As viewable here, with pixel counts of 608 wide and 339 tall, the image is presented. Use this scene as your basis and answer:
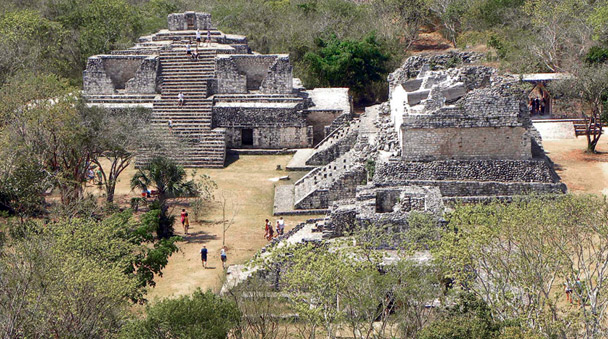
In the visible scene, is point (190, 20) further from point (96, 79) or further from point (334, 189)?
point (334, 189)

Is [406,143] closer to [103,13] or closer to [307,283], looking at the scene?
[307,283]

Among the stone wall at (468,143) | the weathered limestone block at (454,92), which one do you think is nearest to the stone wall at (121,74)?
the weathered limestone block at (454,92)

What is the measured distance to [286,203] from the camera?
25.5 meters

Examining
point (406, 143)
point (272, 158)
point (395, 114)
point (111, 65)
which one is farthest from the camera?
point (111, 65)

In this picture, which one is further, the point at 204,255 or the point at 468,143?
the point at 468,143

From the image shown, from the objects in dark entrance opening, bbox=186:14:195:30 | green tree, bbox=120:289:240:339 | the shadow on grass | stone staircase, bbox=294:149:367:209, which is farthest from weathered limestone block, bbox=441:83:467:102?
dark entrance opening, bbox=186:14:195:30

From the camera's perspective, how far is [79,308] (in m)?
14.4

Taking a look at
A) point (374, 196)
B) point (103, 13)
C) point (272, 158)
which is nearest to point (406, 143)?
point (374, 196)

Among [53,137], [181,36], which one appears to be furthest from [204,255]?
[181,36]

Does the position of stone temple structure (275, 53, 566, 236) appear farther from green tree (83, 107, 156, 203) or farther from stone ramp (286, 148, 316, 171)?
green tree (83, 107, 156, 203)

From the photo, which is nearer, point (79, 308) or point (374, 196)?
point (79, 308)

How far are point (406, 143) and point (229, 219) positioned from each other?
5.63m

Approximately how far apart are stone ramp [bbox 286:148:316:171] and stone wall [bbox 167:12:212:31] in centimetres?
934

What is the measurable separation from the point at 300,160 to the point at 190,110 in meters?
4.97
